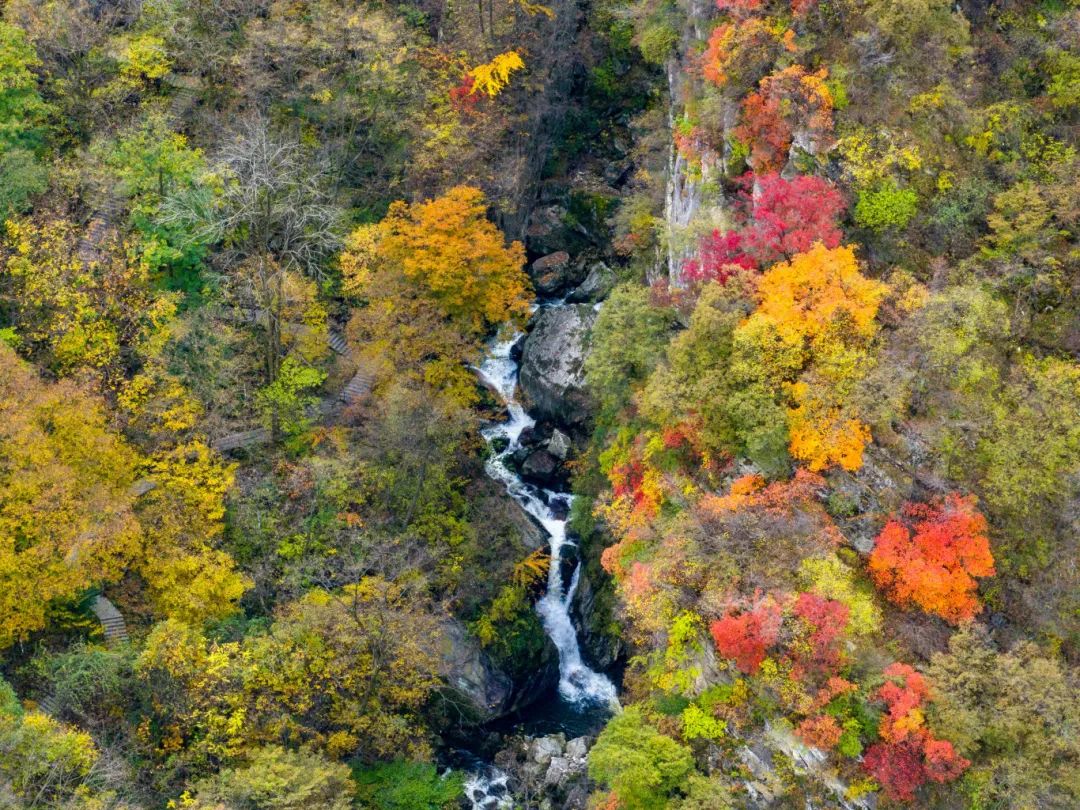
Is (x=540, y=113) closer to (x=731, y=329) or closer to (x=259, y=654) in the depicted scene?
(x=731, y=329)

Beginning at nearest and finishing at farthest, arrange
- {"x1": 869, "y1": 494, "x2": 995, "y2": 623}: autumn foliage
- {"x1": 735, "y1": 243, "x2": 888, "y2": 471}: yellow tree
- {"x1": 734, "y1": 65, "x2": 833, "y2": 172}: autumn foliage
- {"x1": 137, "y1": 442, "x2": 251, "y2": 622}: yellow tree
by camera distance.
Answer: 1. {"x1": 869, "y1": 494, "x2": 995, "y2": 623}: autumn foliage
2. {"x1": 735, "y1": 243, "x2": 888, "y2": 471}: yellow tree
3. {"x1": 137, "y1": 442, "x2": 251, "y2": 622}: yellow tree
4. {"x1": 734, "y1": 65, "x2": 833, "y2": 172}: autumn foliage

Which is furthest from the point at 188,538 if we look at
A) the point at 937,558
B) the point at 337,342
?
the point at 937,558

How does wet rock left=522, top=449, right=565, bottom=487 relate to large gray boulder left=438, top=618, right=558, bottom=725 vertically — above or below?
above

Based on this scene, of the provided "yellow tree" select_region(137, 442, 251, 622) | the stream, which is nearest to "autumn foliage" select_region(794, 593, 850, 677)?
Result: the stream

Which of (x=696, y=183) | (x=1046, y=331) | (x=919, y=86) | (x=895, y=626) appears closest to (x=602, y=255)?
(x=696, y=183)

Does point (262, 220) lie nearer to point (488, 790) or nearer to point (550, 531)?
point (550, 531)

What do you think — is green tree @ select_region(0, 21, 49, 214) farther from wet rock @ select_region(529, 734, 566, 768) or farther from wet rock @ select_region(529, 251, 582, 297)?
wet rock @ select_region(529, 734, 566, 768)
